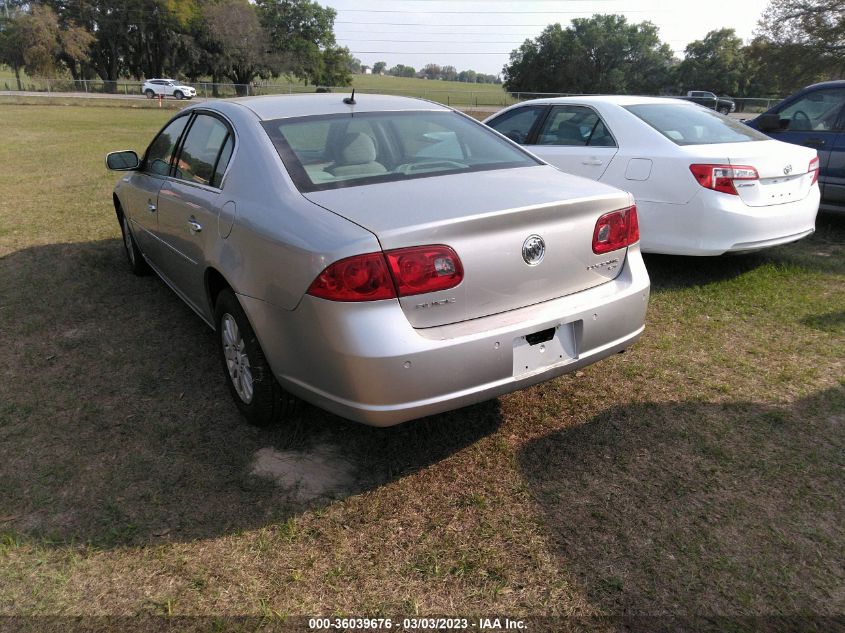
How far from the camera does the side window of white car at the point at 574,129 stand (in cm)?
571

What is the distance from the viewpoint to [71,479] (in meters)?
2.87

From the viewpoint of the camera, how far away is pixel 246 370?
3.16 meters

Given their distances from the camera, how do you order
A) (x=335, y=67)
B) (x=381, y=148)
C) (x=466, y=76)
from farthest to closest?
(x=466, y=76) → (x=335, y=67) → (x=381, y=148)

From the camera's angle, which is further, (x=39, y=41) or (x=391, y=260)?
(x=39, y=41)

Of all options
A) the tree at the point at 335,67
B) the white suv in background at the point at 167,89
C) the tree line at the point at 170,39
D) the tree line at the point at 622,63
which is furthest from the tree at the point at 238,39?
the tree line at the point at 622,63

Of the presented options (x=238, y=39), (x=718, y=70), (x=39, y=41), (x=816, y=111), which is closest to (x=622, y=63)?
(x=718, y=70)

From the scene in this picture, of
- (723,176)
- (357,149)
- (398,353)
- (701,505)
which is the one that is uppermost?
(357,149)

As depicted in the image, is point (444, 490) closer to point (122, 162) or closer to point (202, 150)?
point (202, 150)

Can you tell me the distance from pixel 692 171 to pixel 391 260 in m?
3.44

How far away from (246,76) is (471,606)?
7633cm

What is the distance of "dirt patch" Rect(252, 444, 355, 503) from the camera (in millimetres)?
2779

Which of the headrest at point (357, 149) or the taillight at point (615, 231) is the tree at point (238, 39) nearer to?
the headrest at point (357, 149)

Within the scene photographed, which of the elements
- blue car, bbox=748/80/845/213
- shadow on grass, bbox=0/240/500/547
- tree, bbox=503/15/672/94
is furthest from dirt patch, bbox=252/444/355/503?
tree, bbox=503/15/672/94

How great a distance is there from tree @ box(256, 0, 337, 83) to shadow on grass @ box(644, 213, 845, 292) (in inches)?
2874
